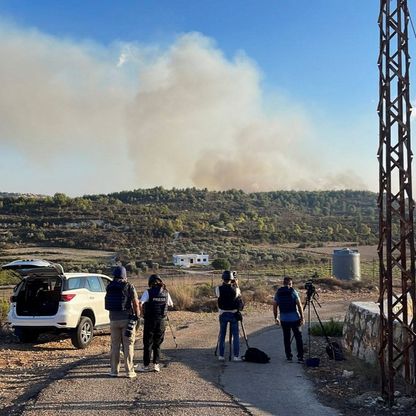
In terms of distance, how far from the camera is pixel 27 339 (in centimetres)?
1364

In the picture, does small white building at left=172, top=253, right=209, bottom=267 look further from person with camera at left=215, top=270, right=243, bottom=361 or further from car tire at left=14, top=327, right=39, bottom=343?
person with camera at left=215, top=270, right=243, bottom=361

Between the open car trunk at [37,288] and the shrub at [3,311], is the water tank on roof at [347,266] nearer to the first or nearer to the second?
the shrub at [3,311]

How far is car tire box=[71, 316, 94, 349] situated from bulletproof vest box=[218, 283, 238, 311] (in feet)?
12.6

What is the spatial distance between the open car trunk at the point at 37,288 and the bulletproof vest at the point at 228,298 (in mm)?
4027

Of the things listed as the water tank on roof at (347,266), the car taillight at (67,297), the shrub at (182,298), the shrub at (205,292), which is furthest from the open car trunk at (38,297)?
the water tank on roof at (347,266)

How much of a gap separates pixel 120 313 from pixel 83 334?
163 inches

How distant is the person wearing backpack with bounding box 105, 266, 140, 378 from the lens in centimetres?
918

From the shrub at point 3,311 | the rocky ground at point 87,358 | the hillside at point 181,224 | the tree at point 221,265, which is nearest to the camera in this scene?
the rocky ground at point 87,358

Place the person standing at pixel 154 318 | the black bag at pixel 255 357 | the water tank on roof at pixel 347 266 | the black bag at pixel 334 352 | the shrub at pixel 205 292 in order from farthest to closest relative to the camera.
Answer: the water tank on roof at pixel 347 266 < the shrub at pixel 205 292 < the black bag at pixel 334 352 < the black bag at pixel 255 357 < the person standing at pixel 154 318

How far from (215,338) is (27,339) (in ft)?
14.6

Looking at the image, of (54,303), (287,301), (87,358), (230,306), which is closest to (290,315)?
(287,301)

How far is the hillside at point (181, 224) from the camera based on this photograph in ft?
212

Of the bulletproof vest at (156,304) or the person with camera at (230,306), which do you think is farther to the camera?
the person with camera at (230,306)

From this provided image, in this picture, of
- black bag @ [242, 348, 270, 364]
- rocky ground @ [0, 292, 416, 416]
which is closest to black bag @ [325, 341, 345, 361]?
rocky ground @ [0, 292, 416, 416]
